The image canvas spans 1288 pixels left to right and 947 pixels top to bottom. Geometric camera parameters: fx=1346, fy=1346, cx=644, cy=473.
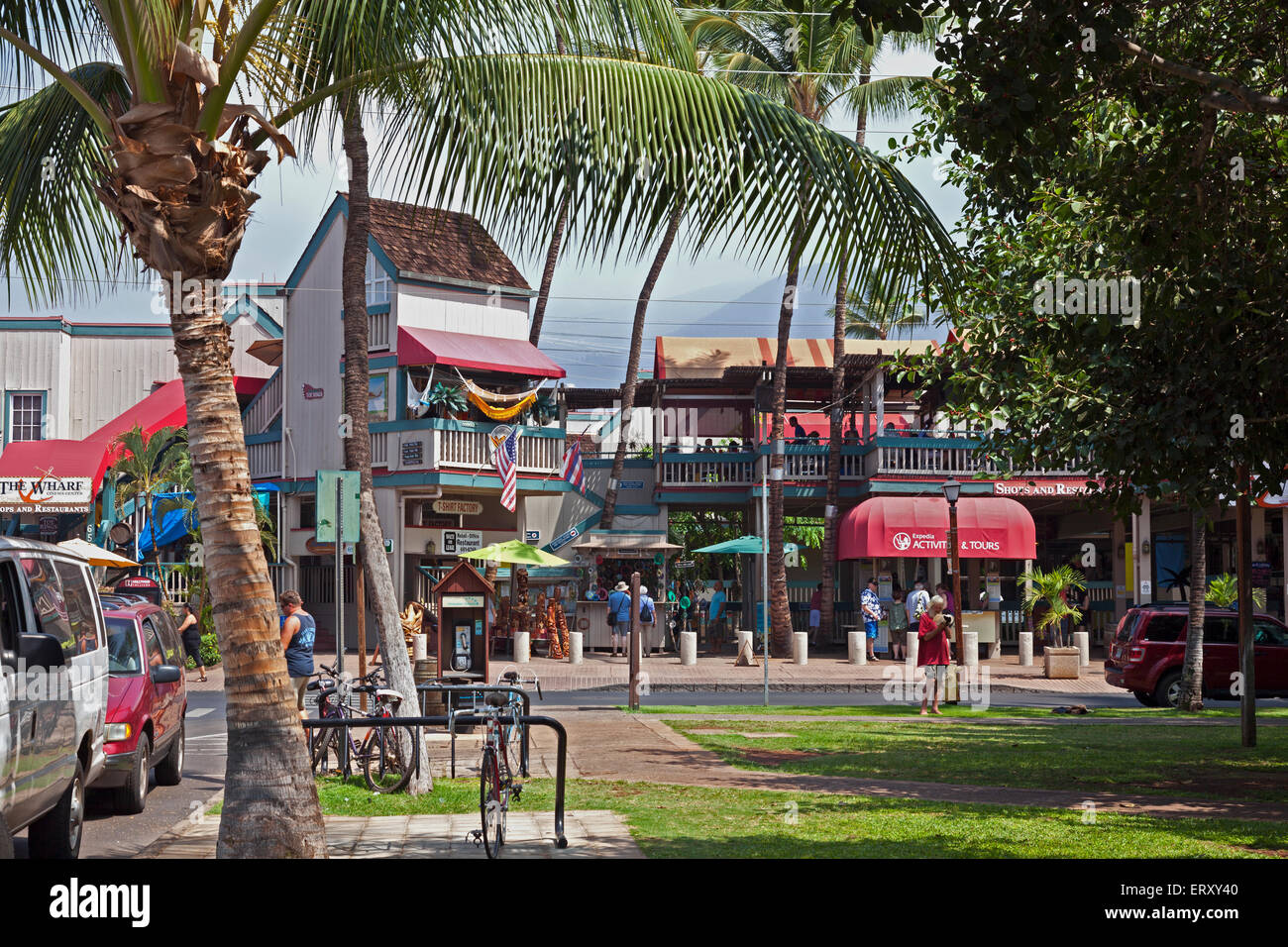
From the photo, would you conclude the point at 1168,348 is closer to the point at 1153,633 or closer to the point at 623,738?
the point at 623,738

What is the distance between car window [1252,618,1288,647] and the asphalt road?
16.6 metres

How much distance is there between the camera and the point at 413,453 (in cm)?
3350

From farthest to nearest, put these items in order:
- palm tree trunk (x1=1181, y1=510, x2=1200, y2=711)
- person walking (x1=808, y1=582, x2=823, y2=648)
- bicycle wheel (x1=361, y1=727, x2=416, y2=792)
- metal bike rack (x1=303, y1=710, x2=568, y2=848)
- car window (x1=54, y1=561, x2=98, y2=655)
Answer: person walking (x1=808, y1=582, x2=823, y2=648) → palm tree trunk (x1=1181, y1=510, x2=1200, y2=711) → bicycle wheel (x1=361, y1=727, x2=416, y2=792) → car window (x1=54, y1=561, x2=98, y2=655) → metal bike rack (x1=303, y1=710, x2=568, y2=848)

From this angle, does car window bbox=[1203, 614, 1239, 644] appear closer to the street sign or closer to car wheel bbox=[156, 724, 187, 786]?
the street sign

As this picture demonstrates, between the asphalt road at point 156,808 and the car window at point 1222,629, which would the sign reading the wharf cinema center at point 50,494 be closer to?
the asphalt road at point 156,808

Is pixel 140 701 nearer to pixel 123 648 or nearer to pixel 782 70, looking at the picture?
pixel 123 648

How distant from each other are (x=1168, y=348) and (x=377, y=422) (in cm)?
2479

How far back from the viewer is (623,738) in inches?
637

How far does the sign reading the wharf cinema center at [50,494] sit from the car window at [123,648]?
87.0 feet

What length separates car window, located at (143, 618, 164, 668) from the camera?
12.5 meters

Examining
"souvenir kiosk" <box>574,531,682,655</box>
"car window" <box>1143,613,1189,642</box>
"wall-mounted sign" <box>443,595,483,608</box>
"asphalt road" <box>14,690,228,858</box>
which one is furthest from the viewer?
"souvenir kiosk" <box>574,531,682,655</box>

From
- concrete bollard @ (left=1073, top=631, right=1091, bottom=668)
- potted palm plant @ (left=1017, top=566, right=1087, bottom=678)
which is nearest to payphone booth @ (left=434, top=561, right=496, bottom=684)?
potted palm plant @ (left=1017, top=566, right=1087, bottom=678)

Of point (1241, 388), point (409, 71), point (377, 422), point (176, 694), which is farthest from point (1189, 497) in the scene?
point (377, 422)

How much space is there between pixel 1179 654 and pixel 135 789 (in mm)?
17051
